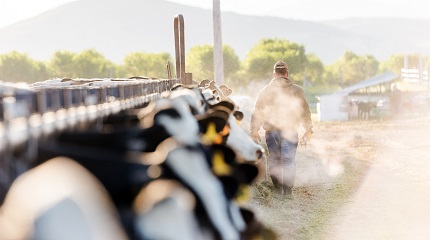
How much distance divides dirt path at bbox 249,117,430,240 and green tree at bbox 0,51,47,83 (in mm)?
79691

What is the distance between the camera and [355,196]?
13555 millimetres

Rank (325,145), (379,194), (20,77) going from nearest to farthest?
(379,194), (325,145), (20,77)

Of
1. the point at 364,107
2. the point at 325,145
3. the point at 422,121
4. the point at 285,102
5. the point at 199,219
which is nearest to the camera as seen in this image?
the point at 199,219

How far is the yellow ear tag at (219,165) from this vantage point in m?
1.84

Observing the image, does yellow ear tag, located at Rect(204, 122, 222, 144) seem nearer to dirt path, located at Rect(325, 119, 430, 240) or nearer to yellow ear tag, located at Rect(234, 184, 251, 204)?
yellow ear tag, located at Rect(234, 184, 251, 204)

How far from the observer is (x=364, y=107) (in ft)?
135

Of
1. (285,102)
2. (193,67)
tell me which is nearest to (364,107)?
(285,102)

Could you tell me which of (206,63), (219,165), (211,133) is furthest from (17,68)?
(219,165)

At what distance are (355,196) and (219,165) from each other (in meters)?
12.1

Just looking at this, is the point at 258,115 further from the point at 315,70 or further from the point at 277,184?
the point at 315,70

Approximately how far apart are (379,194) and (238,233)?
40.9 feet

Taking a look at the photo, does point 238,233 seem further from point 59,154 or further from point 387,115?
point 387,115

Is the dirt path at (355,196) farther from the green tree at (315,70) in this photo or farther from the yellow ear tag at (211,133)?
the green tree at (315,70)

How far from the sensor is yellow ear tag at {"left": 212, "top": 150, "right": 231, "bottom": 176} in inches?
72.6
